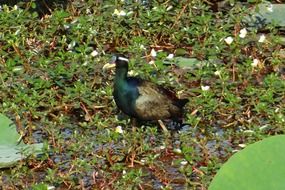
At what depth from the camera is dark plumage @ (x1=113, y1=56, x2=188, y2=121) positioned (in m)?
5.32

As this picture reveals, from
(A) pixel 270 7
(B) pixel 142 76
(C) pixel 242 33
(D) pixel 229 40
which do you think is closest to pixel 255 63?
(D) pixel 229 40

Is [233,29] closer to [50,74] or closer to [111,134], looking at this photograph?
[50,74]

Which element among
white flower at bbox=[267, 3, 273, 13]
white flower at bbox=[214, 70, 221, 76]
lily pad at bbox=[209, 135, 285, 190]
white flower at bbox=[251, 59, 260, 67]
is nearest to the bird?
white flower at bbox=[214, 70, 221, 76]

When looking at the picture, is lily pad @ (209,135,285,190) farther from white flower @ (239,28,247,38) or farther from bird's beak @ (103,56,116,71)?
white flower @ (239,28,247,38)

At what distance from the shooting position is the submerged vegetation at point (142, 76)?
15.8 feet

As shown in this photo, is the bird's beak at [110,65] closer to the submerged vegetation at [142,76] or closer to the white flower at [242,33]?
the submerged vegetation at [142,76]

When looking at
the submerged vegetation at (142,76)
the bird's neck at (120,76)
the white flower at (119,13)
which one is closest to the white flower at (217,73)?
the submerged vegetation at (142,76)

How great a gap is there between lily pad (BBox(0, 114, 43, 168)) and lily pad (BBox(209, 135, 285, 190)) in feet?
7.73

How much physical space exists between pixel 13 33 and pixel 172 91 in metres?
1.44

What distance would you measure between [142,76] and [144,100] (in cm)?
74

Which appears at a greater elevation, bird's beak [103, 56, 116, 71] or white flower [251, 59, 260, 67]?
bird's beak [103, 56, 116, 71]

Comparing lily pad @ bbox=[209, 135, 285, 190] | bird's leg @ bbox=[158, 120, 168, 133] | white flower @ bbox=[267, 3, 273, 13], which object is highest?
lily pad @ bbox=[209, 135, 285, 190]

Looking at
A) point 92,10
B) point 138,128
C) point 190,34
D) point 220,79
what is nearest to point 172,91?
point 220,79

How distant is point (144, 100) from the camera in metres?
5.34
